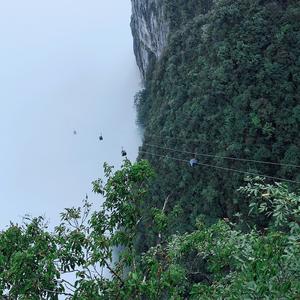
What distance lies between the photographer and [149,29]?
25.3 metres

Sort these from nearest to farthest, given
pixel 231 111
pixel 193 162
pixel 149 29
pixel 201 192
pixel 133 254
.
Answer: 1. pixel 133 254
2. pixel 231 111
3. pixel 201 192
4. pixel 193 162
5. pixel 149 29

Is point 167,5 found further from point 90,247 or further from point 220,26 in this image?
point 90,247

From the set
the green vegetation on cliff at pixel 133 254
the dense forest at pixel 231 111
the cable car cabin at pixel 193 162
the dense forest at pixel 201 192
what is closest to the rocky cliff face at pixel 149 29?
the dense forest at pixel 201 192

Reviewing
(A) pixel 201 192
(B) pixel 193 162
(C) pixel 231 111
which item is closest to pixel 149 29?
(C) pixel 231 111

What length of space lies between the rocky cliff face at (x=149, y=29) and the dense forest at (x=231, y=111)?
15.1ft

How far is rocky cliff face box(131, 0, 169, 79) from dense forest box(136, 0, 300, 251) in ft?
15.1

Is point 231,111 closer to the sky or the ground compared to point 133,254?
closer to the sky

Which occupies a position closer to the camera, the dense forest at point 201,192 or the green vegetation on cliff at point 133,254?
the green vegetation on cliff at point 133,254

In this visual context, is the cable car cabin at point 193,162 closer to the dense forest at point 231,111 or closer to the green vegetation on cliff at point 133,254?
the dense forest at point 231,111

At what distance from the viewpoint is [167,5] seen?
21188 mm

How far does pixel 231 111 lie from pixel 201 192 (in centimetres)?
313

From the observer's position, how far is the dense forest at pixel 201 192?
297 centimetres

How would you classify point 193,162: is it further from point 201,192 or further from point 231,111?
point 231,111

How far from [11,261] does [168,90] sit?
1697 centimetres
